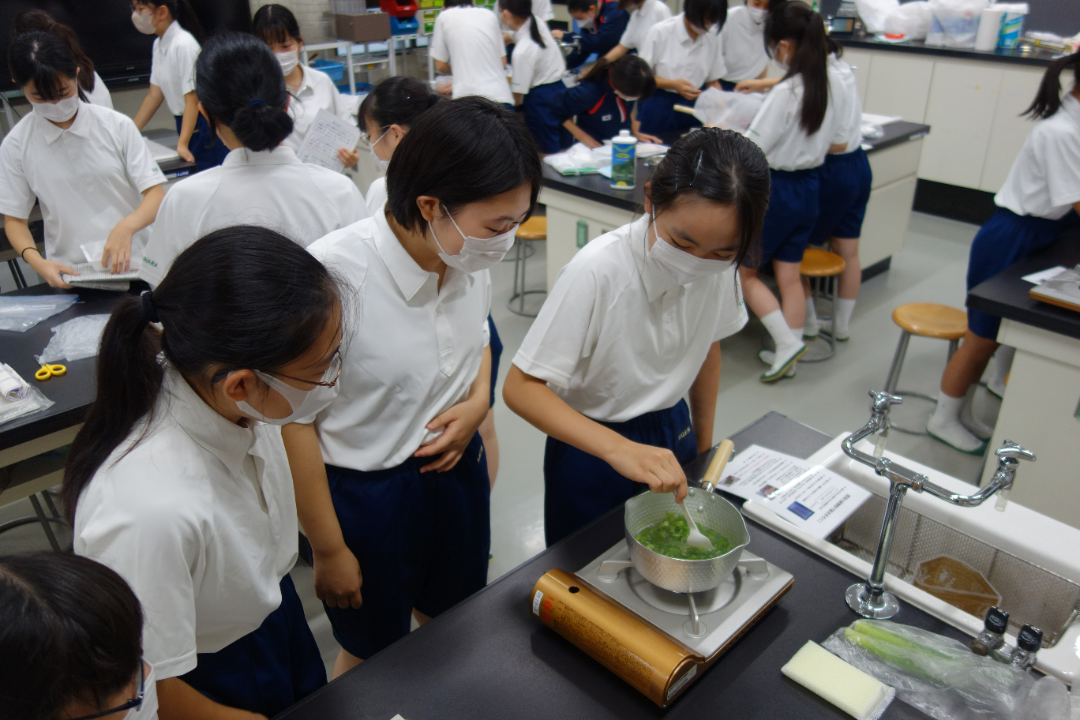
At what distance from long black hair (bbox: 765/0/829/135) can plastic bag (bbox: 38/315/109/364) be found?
2.61 m

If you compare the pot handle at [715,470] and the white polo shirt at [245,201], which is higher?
the white polo shirt at [245,201]

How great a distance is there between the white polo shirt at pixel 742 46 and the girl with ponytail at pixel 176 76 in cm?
319

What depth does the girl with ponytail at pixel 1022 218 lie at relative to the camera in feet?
7.74

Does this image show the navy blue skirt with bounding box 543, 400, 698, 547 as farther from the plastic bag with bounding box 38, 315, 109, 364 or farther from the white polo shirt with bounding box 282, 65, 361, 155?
the white polo shirt with bounding box 282, 65, 361, 155

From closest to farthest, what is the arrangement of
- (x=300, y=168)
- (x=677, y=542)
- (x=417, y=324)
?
(x=677, y=542)
(x=417, y=324)
(x=300, y=168)

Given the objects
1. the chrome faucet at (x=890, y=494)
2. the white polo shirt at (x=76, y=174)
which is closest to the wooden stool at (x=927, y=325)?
the chrome faucet at (x=890, y=494)

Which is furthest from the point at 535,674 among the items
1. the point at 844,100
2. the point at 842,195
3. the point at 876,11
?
the point at 876,11

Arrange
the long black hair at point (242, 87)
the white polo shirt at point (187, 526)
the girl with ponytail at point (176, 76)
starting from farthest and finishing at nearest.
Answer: the girl with ponytail at point (176, 76) < the long black hair at point (242, 87) < the white polo shirt at point (187, 526)

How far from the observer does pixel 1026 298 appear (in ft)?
7.07

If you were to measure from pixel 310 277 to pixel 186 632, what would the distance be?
1.51ft

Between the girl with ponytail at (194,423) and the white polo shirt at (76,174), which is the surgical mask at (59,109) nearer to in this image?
the white polo shirt at (76,174)

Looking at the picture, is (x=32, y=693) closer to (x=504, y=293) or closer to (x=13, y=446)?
(x=13, y=446)

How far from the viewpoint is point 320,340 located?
95 cm

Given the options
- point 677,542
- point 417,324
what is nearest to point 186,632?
point 417,324
